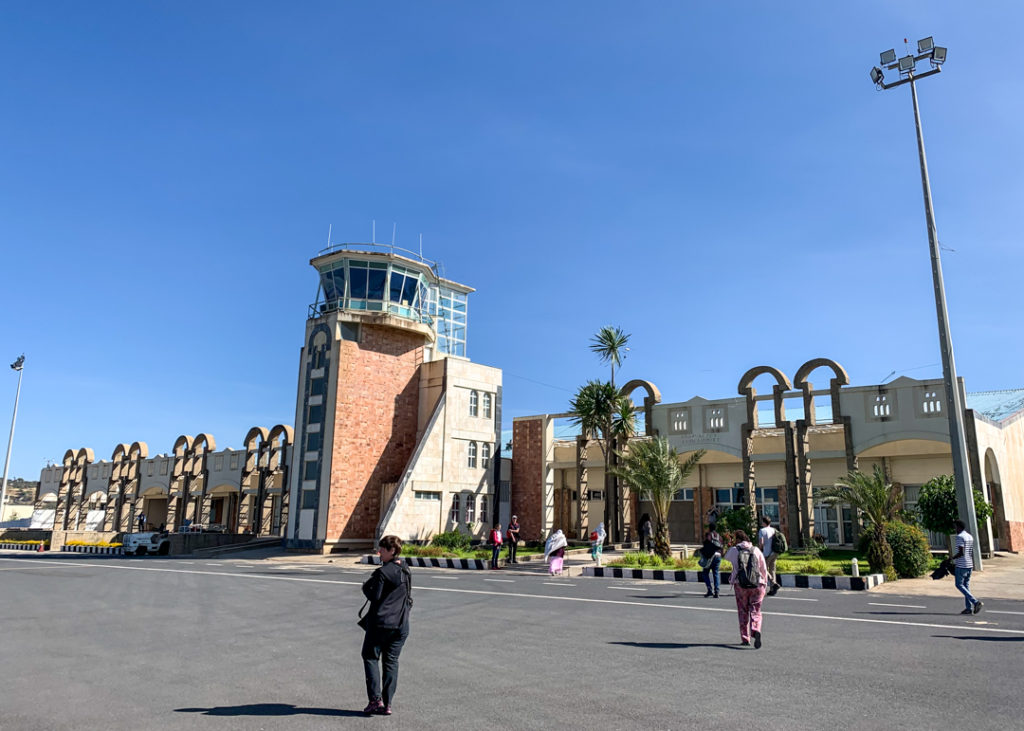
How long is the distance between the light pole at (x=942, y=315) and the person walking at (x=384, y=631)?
18225mm

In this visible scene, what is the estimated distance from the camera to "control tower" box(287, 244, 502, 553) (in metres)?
32.7

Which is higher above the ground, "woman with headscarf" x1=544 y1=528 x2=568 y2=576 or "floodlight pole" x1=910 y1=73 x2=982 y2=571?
"floodlight pole" x1=910 y1=73 x2=982 y2=571

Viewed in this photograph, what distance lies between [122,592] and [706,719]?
14.6 meters

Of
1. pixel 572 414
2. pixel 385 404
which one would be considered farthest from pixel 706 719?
pixel 385 404

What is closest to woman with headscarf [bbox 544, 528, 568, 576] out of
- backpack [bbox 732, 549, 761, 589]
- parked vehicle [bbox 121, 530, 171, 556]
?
backpack [bbox 732, 549, 761, 589]

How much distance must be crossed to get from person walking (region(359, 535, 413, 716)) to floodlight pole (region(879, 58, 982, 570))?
1822 cm

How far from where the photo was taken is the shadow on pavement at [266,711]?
5.73m

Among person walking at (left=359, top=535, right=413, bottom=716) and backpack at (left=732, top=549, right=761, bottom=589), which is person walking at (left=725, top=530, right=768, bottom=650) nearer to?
backpack at (left=732, top=549, right=761, bottom=589)

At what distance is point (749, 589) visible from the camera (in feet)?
28.2

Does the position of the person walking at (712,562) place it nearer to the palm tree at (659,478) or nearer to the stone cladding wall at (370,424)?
the palm tree at (659,478)

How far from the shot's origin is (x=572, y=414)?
108 feet

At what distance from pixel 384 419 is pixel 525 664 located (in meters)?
27.8

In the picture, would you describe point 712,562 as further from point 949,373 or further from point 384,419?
point 384,419

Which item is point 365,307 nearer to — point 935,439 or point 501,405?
point 501,405
